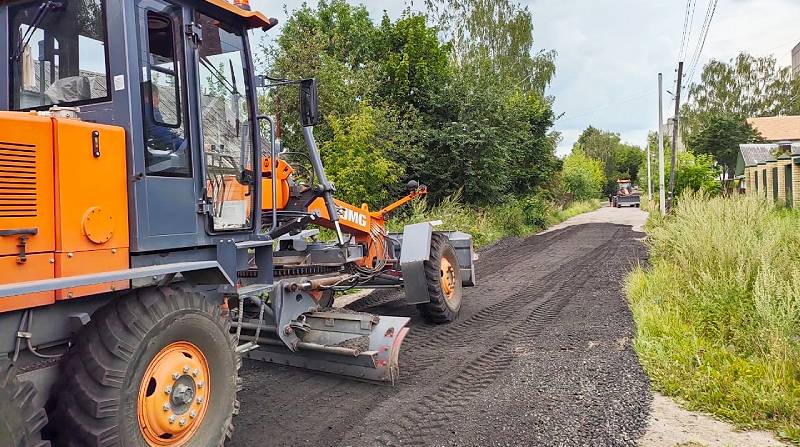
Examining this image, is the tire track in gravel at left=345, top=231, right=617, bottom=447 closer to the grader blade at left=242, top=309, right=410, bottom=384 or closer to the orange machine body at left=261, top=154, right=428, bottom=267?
the grader blade at left=242, top=309, right=410, bottom=384

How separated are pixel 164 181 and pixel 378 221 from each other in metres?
4.13

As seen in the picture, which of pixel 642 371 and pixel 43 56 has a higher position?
pixel 43 56

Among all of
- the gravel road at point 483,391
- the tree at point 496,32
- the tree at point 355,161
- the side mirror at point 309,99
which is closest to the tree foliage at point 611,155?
the tree at point 496,32

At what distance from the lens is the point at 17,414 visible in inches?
94.7

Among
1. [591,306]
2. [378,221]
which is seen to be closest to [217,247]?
[378,221]

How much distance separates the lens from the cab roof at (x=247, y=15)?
4020mm

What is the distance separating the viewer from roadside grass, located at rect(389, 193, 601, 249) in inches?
625

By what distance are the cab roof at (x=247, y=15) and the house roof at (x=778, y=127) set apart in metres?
55.1

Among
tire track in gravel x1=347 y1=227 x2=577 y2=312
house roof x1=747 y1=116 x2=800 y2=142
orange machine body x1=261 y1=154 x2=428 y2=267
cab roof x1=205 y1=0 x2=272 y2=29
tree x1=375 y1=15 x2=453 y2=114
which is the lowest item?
tire track in gravel x1=347 y1=227 x2=577 y2=312

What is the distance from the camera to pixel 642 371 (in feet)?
16.9

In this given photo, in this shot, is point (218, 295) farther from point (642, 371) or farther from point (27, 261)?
point (642, 371)

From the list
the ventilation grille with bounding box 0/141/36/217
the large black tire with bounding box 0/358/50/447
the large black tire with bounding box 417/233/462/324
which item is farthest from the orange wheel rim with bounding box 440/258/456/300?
the large black tire with bounding box 0/358/50/447

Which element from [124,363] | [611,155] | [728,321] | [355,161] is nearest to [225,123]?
[124,363]

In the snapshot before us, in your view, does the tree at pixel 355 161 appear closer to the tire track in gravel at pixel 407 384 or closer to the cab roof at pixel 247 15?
the tire track in gravel at pixel 407 384
